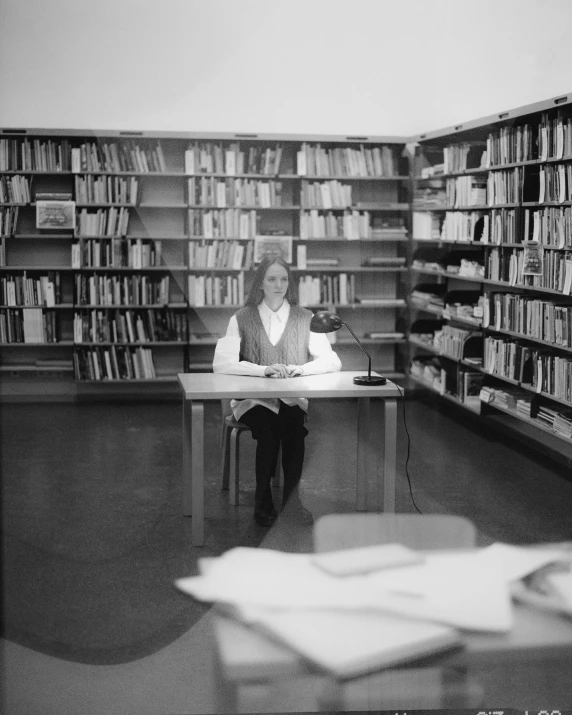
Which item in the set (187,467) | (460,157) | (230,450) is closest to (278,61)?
(460,157)

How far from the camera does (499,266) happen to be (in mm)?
3447

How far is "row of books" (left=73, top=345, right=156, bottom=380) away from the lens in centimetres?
319

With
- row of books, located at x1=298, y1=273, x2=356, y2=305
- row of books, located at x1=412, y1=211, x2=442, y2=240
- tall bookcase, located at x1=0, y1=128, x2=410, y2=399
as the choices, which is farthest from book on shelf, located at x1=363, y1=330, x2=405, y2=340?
row of books, located at x1=412, y1=211, x2=442, y2=240

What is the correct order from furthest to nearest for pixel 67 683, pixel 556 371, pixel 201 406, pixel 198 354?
pixel 556 371
pixel 201 406
pixel 198 354
pixel 67 683

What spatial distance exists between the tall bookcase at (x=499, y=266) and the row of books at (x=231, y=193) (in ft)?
1.59

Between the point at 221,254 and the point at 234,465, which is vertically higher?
the point at 221,254

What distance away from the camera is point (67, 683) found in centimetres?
249

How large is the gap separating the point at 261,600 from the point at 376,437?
0.88 meters

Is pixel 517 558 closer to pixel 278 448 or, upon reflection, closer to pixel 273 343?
pixel 278 448

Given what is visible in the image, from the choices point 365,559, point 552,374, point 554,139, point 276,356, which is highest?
point 554,139

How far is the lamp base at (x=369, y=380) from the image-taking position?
122 inches

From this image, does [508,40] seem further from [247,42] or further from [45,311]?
[45,311]

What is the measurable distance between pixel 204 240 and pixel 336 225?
441 mm

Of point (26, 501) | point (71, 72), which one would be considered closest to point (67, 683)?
point (26, 501)
